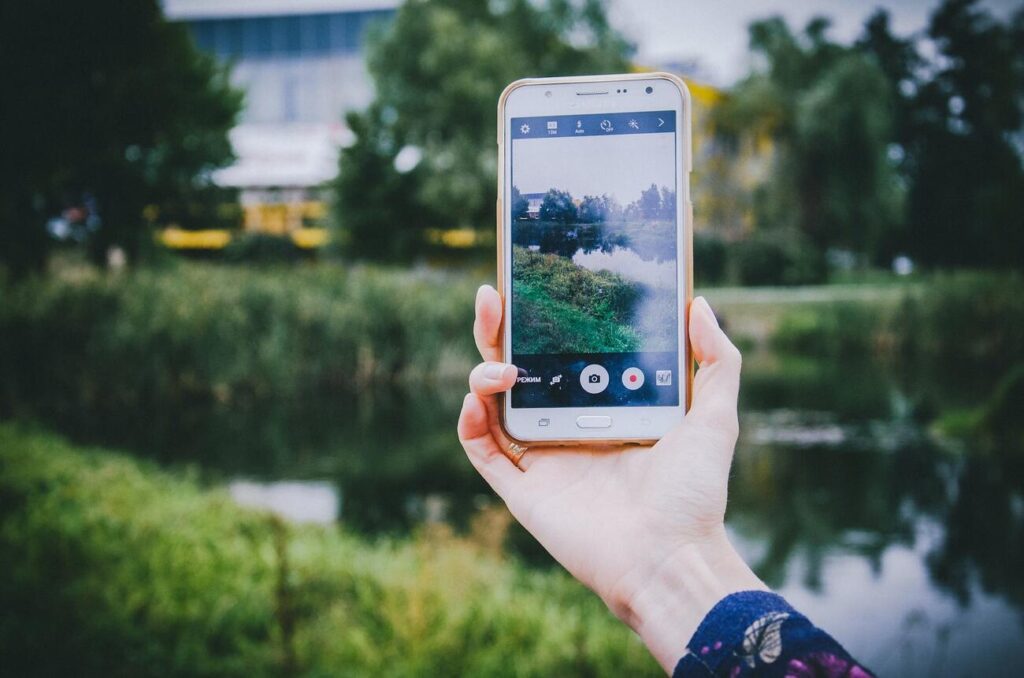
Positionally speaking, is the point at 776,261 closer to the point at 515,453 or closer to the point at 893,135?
the point at 893,135

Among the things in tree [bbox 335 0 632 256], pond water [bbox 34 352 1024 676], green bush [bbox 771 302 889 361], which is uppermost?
tree [bbox 335 0 632 256]

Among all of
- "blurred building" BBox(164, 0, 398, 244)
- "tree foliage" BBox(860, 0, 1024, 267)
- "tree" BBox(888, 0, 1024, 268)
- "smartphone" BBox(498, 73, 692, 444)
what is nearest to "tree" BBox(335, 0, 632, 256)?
"blurred building" BBox(164, 0, 398, 244)

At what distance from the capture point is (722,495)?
159cm

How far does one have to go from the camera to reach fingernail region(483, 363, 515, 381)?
171 centimetres

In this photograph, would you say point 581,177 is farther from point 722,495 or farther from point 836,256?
point 836,256

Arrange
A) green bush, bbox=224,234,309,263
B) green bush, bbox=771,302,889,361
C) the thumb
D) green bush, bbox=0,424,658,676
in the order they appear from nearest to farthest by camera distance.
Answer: the thumb
green bush, bbox=0,424,658,676
green bush, bbox=771,302,889,361
green bush, bbox=224,234,309,263

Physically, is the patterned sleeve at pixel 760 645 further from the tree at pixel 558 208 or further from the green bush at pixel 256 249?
the green bush at pixel 256 249

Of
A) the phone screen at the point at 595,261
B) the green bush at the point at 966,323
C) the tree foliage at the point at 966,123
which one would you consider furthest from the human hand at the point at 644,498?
the green bush at the point at 966,323

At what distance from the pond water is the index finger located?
392 centimetres

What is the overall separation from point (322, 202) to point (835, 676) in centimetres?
2634

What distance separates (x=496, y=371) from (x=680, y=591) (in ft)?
1.72

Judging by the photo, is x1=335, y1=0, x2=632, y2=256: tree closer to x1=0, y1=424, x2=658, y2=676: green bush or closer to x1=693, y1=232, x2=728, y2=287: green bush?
x1=693, y1=232, x2=728, y2=287: green bush

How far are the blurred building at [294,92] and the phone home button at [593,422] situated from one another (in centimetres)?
2525

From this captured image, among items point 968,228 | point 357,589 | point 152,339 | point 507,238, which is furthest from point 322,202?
point 507,238
